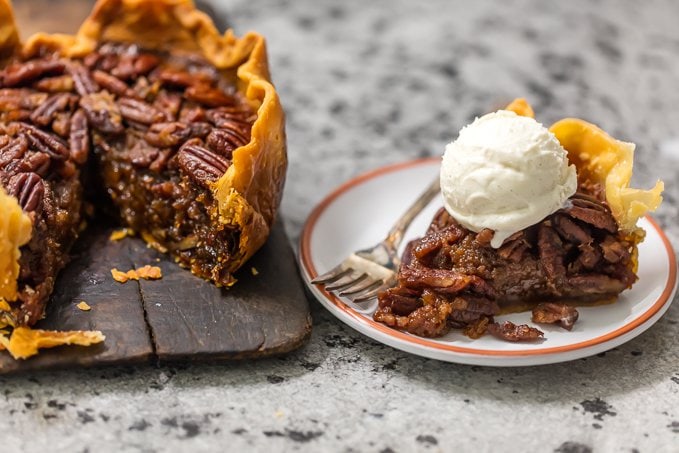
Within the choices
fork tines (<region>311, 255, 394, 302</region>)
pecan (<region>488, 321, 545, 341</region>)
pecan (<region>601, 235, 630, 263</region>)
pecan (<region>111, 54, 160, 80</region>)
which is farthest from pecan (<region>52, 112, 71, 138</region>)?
pecan (<region>601, 235, 630, 263</region>)

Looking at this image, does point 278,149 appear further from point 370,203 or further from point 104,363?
point 104,363

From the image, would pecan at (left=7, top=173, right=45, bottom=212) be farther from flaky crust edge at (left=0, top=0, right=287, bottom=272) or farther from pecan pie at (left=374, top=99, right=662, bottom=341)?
pecan pie at (left=374, top=99, right=662, bottom=341)

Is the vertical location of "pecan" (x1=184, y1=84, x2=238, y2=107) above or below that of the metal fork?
above

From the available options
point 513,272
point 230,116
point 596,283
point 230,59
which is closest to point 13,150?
point 230,116

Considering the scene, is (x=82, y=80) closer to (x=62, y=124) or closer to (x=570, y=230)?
(x=62, y=124)

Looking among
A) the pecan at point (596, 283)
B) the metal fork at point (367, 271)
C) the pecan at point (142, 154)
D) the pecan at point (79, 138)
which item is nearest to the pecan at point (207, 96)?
the pecan at point (142, 154)

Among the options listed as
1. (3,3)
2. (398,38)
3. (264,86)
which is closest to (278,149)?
(264,86)

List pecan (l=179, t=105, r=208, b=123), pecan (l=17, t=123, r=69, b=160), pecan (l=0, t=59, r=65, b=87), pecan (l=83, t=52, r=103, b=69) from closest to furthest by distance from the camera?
pecan (l=17, t=123, r=69, b=160)
pecan (l=179, t=105, r=208, b=123)
pecan (l=0, t=59, r=65, b=87)
pecan (l=83, t=52, r=103, b=69)
